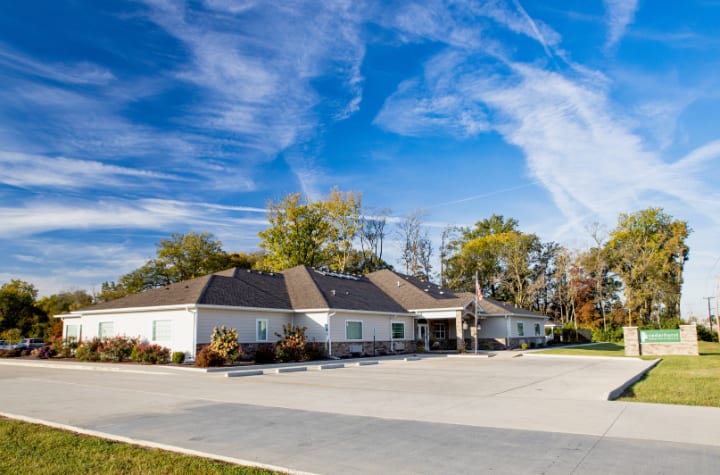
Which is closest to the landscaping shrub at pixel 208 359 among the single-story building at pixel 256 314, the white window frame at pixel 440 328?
the single-story building at pixel 256 314

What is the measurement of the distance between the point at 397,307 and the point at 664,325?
31077 mm

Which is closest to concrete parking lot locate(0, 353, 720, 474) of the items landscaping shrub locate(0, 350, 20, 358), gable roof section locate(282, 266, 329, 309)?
gable roof section locate(282, 266, 329, 309)

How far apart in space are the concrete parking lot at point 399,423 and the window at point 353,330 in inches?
532

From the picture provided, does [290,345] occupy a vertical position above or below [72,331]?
below

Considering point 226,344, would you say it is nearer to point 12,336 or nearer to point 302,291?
point 302,291

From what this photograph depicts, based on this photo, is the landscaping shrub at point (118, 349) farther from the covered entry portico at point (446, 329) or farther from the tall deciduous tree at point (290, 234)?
the tall deciduous tree at point (290, 234)

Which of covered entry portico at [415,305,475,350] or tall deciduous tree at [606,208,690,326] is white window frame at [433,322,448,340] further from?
tall deciduous tree at [606,208,690,326]

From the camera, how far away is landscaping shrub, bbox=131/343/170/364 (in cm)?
2203

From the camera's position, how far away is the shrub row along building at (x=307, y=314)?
2305 centimetres

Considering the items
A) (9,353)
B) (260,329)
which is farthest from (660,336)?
(9,353)

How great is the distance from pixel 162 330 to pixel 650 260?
51928 mm

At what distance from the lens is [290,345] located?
80.2ft

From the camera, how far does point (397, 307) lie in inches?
1329

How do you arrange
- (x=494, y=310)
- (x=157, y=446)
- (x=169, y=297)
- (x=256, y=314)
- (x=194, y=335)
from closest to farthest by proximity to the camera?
1. (x=157, y=446)
2. (x=194, y=335)
3. (x=169, y=297)
4. (x=256, y=314)
5. (x=494, y=310)
